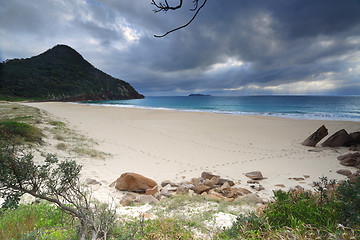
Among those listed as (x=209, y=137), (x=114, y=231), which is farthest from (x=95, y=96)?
(x=114, y=231)

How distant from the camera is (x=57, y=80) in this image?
108 metres

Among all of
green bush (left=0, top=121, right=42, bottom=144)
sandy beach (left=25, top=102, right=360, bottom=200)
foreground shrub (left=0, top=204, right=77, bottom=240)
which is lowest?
sandy beach (left=25, top=102, right=360, bottom=200)

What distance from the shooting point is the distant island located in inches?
3306

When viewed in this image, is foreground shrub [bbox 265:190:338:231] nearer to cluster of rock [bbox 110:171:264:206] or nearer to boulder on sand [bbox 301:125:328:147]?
cluster of rock [bbox 110:171:264:206]

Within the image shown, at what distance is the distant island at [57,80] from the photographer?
8398 cm

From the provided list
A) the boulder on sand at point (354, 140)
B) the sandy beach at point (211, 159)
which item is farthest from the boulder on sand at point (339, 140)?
the sandy beach at point (211, 159)

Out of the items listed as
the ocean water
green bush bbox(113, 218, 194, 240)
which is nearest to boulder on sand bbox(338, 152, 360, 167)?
green bush bbox(113, 218, 194, 240)

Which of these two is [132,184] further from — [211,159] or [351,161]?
[351,161]

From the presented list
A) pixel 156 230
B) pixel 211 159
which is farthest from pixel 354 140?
pixel 156 230

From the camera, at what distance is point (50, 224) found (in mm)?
3062

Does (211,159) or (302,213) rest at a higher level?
(302,213)

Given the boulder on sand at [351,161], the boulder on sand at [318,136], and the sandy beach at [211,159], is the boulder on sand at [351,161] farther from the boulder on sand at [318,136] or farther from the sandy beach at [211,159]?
the boulder on sand at [318,136]

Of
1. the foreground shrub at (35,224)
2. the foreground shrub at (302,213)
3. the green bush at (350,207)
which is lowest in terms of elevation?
the foreground shrub at (35,224)

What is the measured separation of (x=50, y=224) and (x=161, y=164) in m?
A: 5.44
